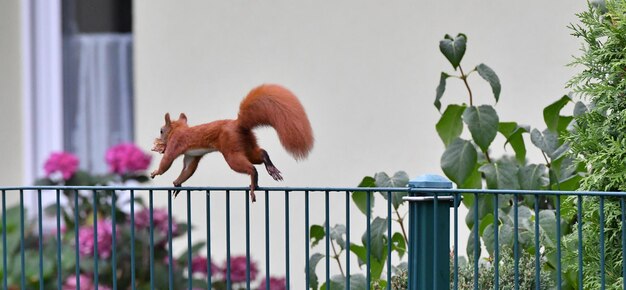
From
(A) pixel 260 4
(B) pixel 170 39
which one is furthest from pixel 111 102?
(A) pixel 260 4

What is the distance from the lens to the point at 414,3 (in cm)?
468

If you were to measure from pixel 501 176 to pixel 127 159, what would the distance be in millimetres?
2188

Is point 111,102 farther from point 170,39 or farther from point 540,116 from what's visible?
point 540,116

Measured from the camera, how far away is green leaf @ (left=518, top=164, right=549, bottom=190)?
3.50 m

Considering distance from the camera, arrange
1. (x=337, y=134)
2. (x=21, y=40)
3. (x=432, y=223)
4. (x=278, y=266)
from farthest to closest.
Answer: (x=21, y=40)
(x=278, y=266)
(x=337, y=134)
(x=432, y=223)

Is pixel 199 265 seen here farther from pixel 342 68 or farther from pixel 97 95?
pixel 97 95

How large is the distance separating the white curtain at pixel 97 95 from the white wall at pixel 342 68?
662 millimetres

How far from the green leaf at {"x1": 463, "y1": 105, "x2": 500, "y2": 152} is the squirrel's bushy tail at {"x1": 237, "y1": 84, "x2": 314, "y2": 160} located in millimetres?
905

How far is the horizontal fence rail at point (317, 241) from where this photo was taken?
8.72 feet

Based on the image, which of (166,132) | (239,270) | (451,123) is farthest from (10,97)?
(166,132)

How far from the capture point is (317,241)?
369cm

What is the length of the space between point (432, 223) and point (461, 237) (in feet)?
6.28

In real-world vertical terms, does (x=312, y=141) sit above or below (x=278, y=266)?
above

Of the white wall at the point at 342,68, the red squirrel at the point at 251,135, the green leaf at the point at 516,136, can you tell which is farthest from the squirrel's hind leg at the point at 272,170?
the white wall at the point at 342,68
